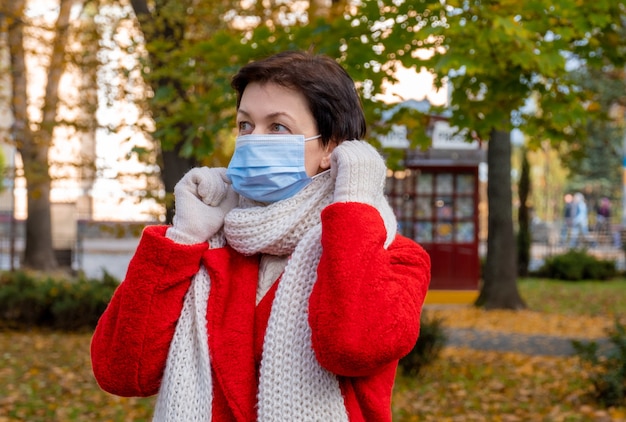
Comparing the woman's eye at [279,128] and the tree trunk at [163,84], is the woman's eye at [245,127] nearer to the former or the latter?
the woman's eye at [279,128]

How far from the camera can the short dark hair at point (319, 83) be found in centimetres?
193

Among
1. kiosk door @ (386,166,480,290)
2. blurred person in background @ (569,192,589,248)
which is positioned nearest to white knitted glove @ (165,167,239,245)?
kiosk door @ (386,166,480,290)

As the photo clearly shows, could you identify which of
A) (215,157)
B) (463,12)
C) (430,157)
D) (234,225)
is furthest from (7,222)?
(234,225)

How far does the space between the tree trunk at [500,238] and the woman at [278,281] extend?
1195 centimetres

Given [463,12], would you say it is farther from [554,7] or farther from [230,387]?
[230,387]

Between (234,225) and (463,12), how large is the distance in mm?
3749

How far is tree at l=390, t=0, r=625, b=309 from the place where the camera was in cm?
502

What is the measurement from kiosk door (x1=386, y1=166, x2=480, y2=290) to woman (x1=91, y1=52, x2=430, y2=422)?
526 inches

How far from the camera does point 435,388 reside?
8078 millimetres

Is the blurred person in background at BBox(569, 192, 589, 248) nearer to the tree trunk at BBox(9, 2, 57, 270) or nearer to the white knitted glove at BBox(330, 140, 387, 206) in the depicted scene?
the tree trunk at BBox(9, 2, 57, 270)

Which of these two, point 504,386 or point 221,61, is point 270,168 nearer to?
point 221,61

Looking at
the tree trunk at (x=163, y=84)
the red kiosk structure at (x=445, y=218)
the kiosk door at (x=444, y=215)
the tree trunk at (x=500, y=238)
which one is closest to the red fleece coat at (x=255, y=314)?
the tree trunk at (x=163, y=84)

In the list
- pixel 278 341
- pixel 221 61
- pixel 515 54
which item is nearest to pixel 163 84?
pixel 221 61

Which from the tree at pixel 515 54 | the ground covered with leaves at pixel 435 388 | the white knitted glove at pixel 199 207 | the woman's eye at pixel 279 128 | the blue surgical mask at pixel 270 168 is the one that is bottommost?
the ground covered with leaves at pixel 435 388
